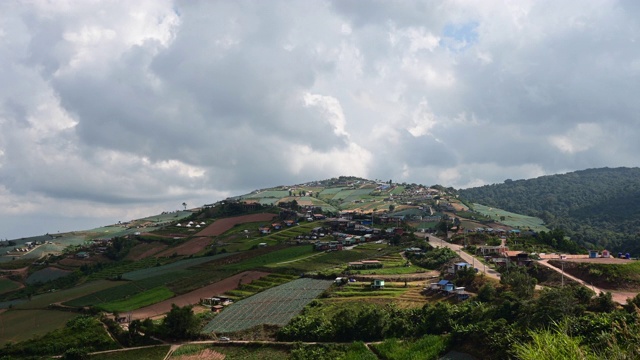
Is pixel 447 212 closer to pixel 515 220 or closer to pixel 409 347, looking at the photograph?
pixel 515 220

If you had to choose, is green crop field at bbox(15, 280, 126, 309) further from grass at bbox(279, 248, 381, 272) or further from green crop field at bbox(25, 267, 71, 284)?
grass at bbox(279, 248, 381, 272)

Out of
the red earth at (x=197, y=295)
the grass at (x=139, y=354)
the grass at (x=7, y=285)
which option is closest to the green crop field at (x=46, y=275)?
the grass at (x=7, y=285)

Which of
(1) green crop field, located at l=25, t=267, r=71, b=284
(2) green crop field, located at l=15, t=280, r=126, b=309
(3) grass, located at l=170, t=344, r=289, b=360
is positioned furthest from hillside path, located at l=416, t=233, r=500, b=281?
(1) green crop field, located at l=25, t=267, r=71, b=284

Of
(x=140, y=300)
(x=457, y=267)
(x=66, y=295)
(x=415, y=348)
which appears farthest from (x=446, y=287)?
(x=66, y=295)

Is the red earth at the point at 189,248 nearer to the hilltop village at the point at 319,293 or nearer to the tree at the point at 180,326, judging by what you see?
the hilltop village at the point at 319,293

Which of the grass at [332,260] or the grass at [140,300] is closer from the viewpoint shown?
the grass at [140,300]
